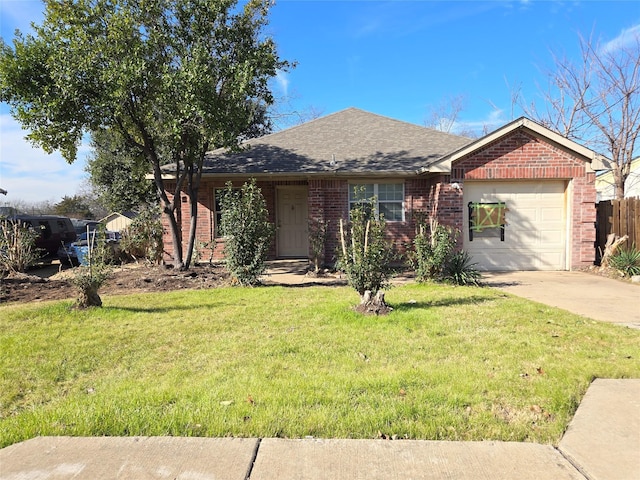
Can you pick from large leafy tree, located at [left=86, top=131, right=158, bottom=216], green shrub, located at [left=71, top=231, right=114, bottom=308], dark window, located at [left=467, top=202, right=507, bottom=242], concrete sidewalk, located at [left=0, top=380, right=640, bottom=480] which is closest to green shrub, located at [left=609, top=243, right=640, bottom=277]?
dark window, located at [left=467, top=202, right=507, bottom=242]

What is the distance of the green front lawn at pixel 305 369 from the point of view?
3.04 m

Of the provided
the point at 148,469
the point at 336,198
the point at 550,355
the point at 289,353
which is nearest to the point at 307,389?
the point at 289,353

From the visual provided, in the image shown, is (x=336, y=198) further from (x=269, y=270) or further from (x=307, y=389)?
(x=307, y=389)

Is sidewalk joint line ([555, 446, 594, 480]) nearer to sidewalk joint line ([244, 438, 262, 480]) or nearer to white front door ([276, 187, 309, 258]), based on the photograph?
sidewalk joint line ([244, 438, 262, 480])

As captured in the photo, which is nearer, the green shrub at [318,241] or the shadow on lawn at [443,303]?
the shadow on lawn at [443,303]

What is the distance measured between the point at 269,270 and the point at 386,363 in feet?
24.4

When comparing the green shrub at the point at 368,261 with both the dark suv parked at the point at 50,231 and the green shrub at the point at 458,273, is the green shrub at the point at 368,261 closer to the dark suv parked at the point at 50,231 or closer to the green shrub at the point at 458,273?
the green shrub at the point at 458,273

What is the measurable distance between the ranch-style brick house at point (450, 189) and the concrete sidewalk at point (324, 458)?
24.4ft

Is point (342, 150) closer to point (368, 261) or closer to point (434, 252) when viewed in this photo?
point (434, 252)

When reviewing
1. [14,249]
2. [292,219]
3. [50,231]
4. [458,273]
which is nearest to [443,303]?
[458,273]

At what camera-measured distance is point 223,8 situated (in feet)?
30.3

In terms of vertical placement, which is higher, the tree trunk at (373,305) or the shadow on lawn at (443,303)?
the tree trunk at (373,305)

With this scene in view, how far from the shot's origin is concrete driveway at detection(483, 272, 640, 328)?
6.39 m

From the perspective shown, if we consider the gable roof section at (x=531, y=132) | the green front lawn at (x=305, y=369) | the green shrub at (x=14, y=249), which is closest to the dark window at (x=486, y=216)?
the gable roof section at (x=531, y=132)
